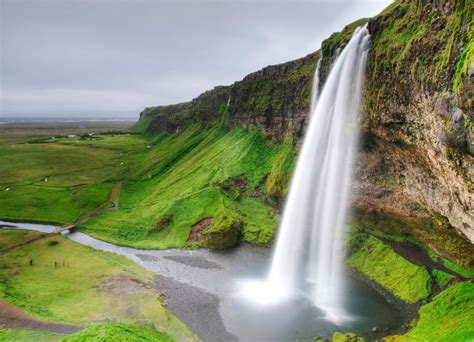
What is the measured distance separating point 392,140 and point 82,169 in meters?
103

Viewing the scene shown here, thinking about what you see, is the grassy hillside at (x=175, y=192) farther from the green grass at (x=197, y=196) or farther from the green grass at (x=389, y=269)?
the green grass at (x=389, y=269)

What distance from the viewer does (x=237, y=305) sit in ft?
114

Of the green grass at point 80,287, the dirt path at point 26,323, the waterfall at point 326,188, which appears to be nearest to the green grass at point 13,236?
the green grass at point 80,287

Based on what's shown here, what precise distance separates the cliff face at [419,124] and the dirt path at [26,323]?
1417 inches

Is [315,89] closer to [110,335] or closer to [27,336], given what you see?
[110,335]

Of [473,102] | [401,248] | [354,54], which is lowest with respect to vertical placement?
[401,248]

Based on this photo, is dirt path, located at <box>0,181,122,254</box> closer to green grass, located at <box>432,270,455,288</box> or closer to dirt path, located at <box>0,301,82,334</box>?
dirt path, located at <box>0,301,82,334</box>

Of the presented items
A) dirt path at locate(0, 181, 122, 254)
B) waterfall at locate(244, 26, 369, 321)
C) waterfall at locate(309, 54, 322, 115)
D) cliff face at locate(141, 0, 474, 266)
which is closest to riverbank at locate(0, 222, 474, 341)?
waterfall at locate(244, 26, 369, 321)

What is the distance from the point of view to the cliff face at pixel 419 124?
26.6 m

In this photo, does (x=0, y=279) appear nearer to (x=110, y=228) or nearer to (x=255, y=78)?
(x=110, y=228)

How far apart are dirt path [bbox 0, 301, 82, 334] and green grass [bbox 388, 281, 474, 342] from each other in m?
28.1

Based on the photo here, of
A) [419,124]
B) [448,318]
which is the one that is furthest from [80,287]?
A: [419,124]

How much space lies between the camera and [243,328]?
30.6 meters

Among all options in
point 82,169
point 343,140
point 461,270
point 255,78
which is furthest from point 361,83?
point 82,169
